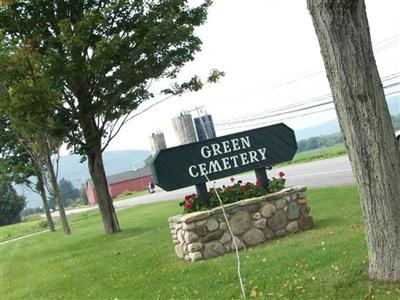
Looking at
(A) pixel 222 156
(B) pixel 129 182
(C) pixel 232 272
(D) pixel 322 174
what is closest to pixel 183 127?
(D) pixel 322 174

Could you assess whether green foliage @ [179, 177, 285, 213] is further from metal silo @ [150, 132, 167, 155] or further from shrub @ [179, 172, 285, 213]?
metal silo @ [150, 132, 167, 155]

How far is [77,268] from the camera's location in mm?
12625

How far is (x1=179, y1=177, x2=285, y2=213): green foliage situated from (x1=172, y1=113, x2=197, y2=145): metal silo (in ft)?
118

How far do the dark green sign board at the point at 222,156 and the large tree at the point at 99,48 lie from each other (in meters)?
6.46

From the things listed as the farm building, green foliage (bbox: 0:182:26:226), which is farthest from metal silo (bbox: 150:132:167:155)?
the farm building

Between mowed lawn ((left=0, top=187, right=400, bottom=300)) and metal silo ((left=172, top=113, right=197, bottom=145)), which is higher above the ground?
metal silo ((left=172, top=113, right=197, bottom=145))

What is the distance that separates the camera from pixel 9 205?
100m

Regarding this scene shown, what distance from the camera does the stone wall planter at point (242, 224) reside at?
990 cm

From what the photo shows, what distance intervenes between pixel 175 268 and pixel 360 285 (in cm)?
418

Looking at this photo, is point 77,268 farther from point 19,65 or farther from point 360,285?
point 360,285

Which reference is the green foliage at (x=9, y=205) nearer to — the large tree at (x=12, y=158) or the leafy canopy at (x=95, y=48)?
the large tree at (x=12, y=158)

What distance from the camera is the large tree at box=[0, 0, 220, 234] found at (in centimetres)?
1608

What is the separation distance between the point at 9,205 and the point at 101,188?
283 ft

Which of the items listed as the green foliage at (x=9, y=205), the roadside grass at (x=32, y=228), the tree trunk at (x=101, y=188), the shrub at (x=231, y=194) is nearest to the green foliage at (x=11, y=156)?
the roadside grass at (x=32, y=228)
